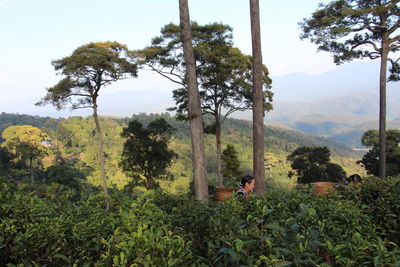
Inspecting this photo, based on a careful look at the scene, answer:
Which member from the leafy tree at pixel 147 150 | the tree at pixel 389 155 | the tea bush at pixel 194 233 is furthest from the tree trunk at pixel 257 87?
the tree at pixel 389 155

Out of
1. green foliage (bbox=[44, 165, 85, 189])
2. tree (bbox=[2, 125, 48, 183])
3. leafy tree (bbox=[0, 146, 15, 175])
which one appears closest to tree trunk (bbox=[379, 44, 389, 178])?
green foliage (bbox=[44, 165, 85, 189])

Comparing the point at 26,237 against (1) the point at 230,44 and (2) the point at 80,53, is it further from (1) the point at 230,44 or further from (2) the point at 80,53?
(2) the point at 80,53

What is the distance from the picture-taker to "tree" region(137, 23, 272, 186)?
13891 mm

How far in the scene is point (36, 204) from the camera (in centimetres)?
232

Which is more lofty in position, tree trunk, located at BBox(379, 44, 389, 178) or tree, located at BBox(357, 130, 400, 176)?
tree trunk, located at BBox(379, 44, 389, 178)

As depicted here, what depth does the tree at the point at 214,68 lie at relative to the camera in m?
13.9

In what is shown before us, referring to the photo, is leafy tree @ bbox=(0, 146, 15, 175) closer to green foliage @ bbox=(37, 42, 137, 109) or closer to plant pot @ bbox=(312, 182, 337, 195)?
green foliage @ bbox=(37, 42, 137, 109)

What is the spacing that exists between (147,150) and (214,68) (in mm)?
6173

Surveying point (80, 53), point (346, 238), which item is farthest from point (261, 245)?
point (80, 53)

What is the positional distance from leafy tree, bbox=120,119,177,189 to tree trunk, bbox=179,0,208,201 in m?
10.6

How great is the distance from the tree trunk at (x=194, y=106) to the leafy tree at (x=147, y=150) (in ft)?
34.8

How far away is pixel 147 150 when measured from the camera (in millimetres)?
17141

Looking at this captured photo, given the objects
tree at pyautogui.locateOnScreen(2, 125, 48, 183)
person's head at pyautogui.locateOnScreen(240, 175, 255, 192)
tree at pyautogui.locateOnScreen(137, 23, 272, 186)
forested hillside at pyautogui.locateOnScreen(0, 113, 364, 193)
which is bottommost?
forested hillside at pyautogui.locateOnScreen(0, 113, 364, 193)

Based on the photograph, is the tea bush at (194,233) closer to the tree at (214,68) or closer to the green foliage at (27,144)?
the tree at (214,68)
